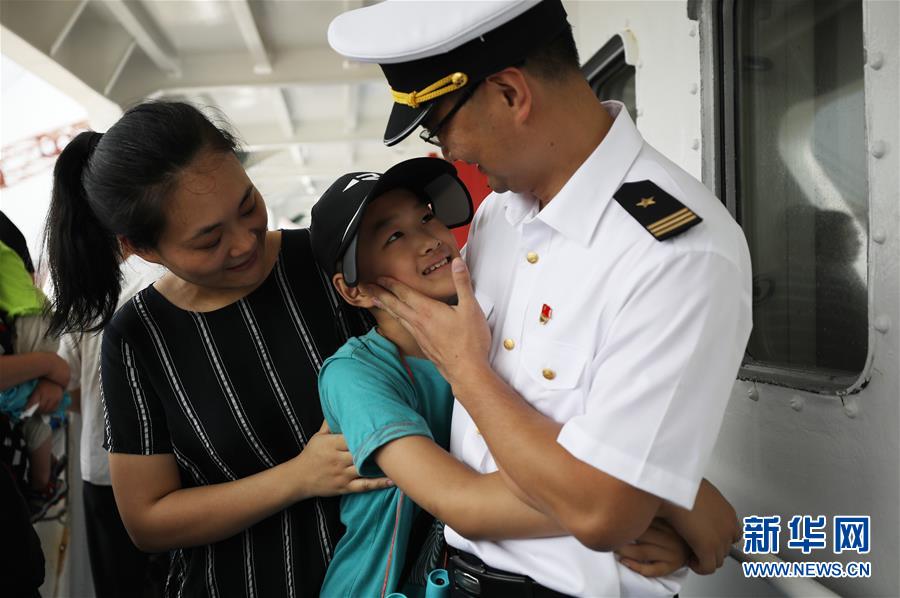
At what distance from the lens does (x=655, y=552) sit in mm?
1246

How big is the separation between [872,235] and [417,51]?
100 centimetres

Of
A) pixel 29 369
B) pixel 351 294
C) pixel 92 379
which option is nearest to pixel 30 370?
pixel 29 369

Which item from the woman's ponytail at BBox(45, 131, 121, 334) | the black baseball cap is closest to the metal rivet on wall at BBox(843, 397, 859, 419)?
the black baseball cap

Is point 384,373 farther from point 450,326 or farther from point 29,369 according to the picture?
point 29,369

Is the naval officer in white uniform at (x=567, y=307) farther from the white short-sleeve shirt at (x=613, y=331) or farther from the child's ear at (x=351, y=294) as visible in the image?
the child's ear at (x=351, y=294)

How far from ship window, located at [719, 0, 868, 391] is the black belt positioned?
0.88 metres

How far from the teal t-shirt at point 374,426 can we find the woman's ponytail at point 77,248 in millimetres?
669

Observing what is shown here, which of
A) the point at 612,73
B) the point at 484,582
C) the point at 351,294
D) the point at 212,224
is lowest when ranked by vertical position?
the point at 484,582

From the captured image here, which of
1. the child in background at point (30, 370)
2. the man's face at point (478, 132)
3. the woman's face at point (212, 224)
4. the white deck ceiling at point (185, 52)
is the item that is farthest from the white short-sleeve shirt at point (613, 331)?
the white deck ceiling at point (185, 52)

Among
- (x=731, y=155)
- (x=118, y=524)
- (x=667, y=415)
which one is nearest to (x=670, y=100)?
(x=731, y=155)

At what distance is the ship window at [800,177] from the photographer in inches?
68.0

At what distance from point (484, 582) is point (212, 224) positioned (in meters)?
0.95

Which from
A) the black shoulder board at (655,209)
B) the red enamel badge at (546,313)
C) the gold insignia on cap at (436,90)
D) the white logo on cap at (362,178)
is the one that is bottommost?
the red enamel badge at (546,313)

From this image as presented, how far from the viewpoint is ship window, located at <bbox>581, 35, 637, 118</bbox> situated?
3.06m
